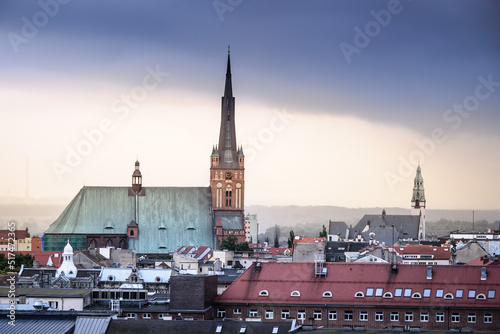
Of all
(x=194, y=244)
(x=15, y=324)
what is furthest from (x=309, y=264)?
(x=194, y=244)

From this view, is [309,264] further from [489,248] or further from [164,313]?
[489,248]

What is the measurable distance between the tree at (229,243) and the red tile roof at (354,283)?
77547mm

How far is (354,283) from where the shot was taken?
75.2 metres

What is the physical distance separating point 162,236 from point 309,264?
87859 mm

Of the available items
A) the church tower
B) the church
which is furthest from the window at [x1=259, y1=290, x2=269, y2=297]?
the church tower

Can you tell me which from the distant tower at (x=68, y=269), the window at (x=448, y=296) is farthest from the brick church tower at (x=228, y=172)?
the window at (x=448, y=296)

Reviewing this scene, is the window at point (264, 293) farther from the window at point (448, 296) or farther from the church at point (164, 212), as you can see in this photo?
the church at point (164, 212)

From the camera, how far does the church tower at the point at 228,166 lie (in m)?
170

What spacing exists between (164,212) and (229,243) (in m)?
16.2

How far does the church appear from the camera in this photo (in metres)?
163

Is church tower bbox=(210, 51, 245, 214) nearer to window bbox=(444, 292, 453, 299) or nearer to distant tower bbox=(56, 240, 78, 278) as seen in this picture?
distant tower bbox=(56, 240, 78, 278)

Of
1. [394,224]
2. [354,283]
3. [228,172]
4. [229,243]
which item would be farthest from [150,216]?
[354,283]

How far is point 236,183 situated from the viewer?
6777 inches

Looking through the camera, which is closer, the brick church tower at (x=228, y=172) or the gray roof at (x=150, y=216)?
the gray roof at (x=150, y=216)
